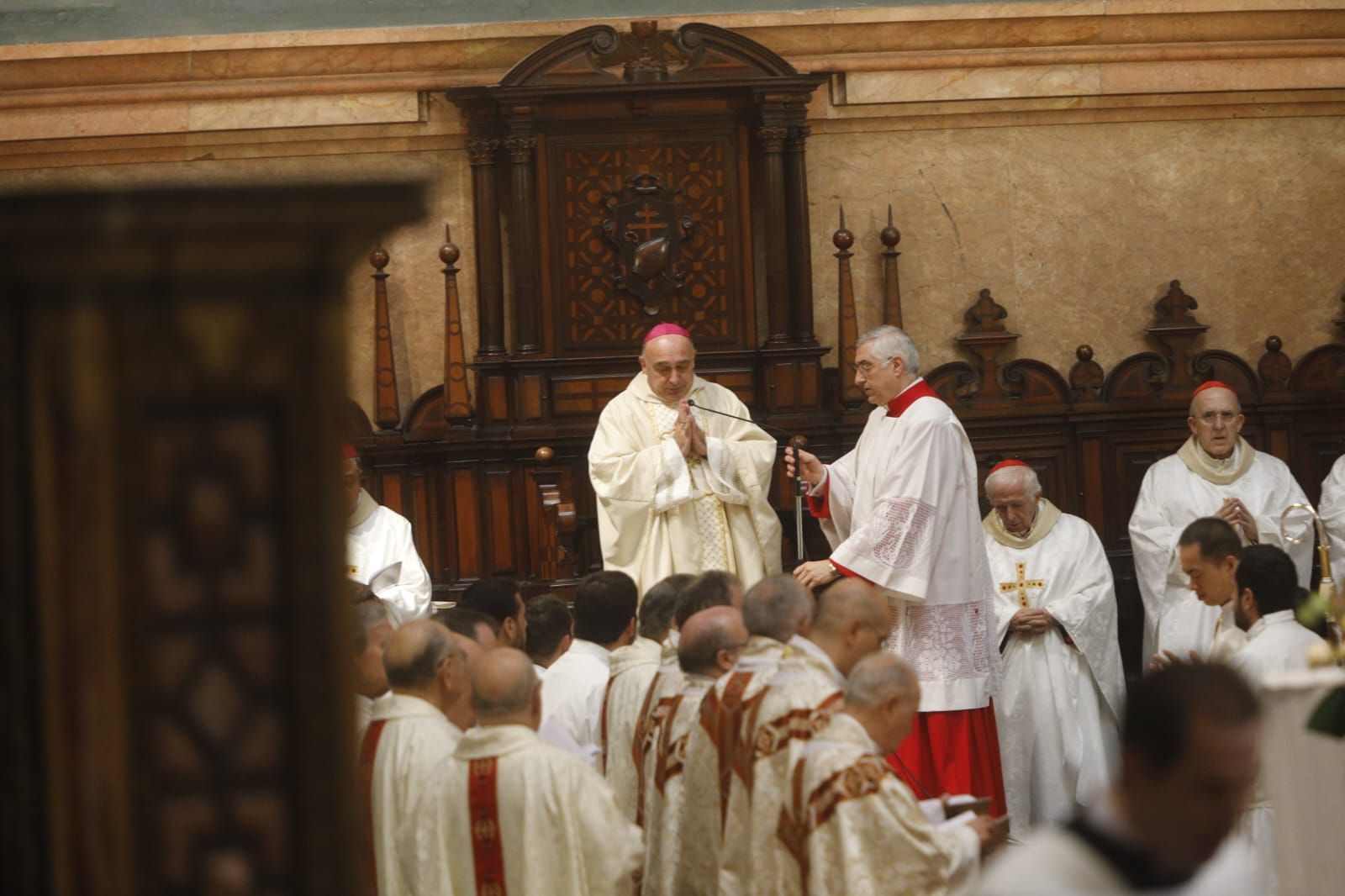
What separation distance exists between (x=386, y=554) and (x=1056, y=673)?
3313 mm

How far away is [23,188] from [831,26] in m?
8.67

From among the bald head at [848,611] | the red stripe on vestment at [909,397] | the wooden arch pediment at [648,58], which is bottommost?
the bald head at [848,611]

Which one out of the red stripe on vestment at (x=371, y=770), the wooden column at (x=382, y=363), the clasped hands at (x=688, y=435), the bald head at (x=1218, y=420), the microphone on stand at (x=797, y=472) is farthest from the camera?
the wooden column at (x=382, y=363)

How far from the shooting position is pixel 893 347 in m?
7.92

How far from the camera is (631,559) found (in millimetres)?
9047

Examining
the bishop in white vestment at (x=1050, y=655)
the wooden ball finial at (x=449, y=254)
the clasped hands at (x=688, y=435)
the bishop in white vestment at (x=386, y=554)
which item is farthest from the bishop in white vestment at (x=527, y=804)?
the wooden ball finial at (x=449, y=254)

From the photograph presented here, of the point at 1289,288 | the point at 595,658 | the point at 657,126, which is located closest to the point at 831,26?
the point at 657,126

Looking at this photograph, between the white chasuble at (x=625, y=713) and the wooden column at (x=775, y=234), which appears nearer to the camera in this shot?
the white chasuble at (x=625, y=713)

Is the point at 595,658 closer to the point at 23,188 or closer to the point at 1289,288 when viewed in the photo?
the point at 23,188

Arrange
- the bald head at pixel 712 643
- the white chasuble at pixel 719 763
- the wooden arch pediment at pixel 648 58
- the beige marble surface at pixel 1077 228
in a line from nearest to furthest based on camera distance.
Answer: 1. the white chasuble at pixel 719 763
2. the bald head at pixel 712 643
3. the wooden arch pediment at pixel 648 58
4. the beige marble surface at pixel 1077 228

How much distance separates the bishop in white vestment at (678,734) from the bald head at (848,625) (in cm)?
23

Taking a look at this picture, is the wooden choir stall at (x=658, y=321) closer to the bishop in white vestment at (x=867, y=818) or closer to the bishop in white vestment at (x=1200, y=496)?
the bishop in white vestment at (x=1200, y=496)

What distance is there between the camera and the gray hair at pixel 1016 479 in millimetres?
9086

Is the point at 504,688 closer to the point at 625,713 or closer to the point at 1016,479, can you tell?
the point at 625,713
